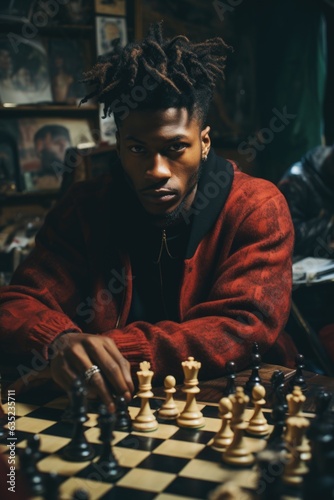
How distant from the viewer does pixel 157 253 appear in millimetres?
2443

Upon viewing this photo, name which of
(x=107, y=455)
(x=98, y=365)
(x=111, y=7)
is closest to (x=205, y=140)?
(x=98, y=365)

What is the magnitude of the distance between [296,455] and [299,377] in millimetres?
594

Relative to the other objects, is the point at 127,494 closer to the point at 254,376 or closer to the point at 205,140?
the point at 254,376

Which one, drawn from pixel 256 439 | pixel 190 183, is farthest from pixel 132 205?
pixel 256 439

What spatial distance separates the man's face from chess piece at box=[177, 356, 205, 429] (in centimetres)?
57

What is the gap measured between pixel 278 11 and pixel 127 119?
4934 millimetres

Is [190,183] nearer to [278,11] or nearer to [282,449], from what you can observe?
[282,449]

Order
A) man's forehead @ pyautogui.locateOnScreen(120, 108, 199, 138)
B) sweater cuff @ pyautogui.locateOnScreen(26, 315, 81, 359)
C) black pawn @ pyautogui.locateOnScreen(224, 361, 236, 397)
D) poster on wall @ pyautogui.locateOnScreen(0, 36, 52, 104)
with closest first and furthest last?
black pawn @ pyautogui.locateOnScreen(224, 361, 236, 397)
sweater cuff @ pyautogui.locateOnScreen(26, 315, 81, 359)
man's forehead @ pyautogui.locateOnScreen(120, 108, 199, 138)
poster on wall @ pyautogui.locateOnScreen(0, 36, 52, 104)

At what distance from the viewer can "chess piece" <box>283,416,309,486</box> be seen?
4.26 feet

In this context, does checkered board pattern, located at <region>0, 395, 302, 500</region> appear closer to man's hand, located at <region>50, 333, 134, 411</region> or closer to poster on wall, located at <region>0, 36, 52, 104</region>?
man's hand, located at <region>50, 333, 134, 411</region>

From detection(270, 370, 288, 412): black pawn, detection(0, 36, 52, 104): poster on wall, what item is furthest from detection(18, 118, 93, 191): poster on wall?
detection(270, 370, 288, 412): black pawn

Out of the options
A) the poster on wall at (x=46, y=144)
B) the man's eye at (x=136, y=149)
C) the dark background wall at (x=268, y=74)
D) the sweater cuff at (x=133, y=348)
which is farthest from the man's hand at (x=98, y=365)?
the dark background wall at (x=268, y=74)

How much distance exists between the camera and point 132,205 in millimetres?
2441

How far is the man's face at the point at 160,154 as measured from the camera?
2.12 metres
